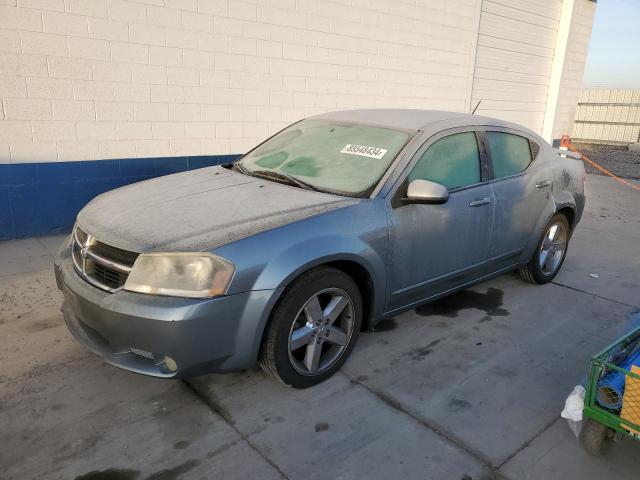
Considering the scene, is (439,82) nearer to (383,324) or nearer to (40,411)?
(383,324)

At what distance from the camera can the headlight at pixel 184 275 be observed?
8.06ft

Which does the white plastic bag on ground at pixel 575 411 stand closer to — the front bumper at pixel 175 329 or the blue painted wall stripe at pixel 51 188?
the front bumper at pixel 175 329

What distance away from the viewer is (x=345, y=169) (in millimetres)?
3406

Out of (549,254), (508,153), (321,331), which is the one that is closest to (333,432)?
(321,331)

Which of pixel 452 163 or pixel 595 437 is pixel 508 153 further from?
pixel 595 437

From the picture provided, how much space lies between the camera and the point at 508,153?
13.7 ft

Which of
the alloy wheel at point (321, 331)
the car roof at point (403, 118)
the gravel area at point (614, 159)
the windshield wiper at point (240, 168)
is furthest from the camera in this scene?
the gravel area at point (614, 159)

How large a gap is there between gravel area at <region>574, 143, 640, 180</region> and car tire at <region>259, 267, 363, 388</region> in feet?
37.4

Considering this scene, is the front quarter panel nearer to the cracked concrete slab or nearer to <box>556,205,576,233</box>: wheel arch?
the cracked concrete slab

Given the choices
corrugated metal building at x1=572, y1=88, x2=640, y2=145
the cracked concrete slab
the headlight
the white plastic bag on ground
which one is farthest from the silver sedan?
corrugated metal building at x1=572, y1=88, x2=640, y2=145

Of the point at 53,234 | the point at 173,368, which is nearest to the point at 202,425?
the point at 173,368

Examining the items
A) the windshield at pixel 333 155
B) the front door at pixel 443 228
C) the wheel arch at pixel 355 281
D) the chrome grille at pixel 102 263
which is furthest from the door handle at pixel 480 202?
the chrome grille at pixel 102 263

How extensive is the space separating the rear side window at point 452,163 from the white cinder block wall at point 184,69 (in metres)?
3.84

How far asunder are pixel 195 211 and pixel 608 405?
7.64ft
